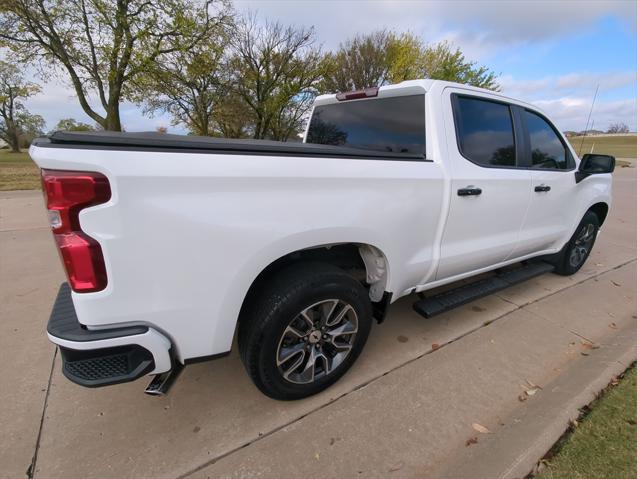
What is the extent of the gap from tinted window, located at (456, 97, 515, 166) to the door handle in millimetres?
235

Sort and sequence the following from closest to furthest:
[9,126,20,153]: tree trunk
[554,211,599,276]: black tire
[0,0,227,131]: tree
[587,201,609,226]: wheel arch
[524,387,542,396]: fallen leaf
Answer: [524,387,542,396]: fallen leaf
[554,211,599,276]: black tire
[587,201,609,226]: wheel arch
[0,0,227,131]: tree
[9,126,20,153]: tree trunk

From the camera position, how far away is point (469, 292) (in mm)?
2959

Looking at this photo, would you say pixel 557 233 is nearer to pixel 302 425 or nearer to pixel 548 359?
pixel 548 359

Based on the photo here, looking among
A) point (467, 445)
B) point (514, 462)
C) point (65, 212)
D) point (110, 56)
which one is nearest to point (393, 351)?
point (467, 445)

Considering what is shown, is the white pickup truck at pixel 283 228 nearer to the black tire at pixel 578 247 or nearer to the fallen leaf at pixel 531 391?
the fallen leaf at pixel 531 391

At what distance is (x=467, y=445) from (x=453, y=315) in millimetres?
1467

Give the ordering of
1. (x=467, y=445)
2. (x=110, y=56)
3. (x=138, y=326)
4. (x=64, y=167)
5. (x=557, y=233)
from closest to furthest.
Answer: (x=64, y=167)
(x=138, y=326)
(x=467, y=445)
(x=557, y=233)
(x=110, y=56)

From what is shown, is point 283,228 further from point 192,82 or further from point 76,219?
point 192,82

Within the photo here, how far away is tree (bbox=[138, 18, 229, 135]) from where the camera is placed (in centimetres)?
1470

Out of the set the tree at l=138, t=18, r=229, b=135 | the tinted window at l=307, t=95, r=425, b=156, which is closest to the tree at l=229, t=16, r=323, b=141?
the tree at l=138, t=18, r=229, b=135

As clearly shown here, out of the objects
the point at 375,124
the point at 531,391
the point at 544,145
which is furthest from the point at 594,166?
the point at 531,391

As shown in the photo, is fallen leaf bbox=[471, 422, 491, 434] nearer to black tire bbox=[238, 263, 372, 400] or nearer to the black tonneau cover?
black tire bbox=[238, 263, 372, 400]

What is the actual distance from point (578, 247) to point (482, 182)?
2581mm

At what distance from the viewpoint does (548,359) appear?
8.71ft
